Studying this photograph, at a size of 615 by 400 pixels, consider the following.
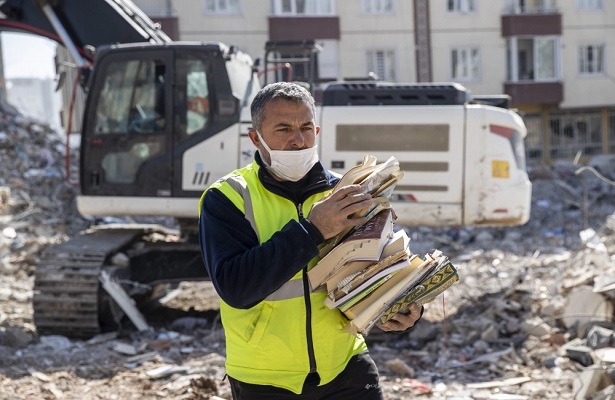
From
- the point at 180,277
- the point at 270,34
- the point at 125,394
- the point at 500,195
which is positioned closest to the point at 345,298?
the point at 125,394

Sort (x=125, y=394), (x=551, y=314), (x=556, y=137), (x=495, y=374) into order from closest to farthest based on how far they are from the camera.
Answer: (x=125, y=394) → (x=495, y=374) → (x=551, y=314) → (x=556, y=137)

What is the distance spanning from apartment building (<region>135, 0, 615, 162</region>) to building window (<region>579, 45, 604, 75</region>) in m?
0.04

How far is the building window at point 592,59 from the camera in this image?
104 feet

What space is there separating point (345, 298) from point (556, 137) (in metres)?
30.9

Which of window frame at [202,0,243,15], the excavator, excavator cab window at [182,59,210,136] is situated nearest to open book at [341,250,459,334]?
the excavator

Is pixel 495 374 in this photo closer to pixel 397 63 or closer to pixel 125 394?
pixel 125 394

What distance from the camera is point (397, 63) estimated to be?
2981cm

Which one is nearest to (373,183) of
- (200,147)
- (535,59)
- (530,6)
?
(200,147)

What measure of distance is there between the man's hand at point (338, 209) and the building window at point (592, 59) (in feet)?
101

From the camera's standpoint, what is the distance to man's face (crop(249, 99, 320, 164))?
297 centimetres

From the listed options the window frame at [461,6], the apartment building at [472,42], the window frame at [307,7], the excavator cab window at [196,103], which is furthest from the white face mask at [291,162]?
the window frame at [461,6]

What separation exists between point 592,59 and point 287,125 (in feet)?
101

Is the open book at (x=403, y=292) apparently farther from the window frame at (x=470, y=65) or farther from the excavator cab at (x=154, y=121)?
the window frame at (x=470, y=65)

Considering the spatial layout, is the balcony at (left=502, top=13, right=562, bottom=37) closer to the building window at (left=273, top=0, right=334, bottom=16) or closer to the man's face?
the building window at (left=273, top=0, right=334, bottom=16)
